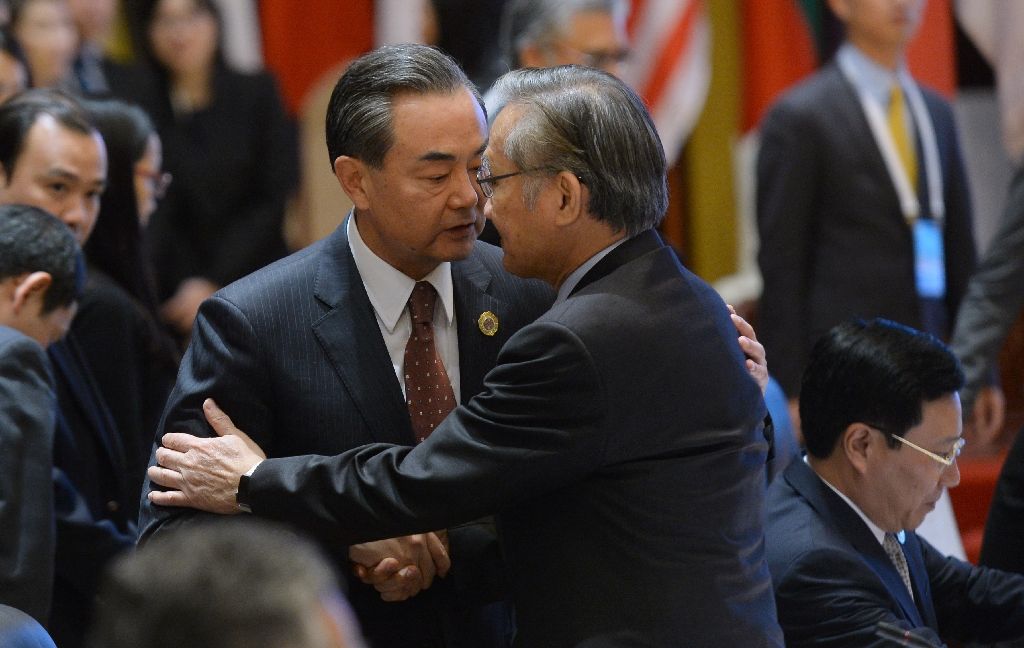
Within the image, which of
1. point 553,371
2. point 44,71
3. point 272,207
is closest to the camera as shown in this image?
point 553,371

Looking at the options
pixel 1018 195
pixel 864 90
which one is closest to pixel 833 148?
pixel 864 90

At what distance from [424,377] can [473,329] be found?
132 mm

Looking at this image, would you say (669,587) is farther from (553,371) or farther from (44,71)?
(44,71)

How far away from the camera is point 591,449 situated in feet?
7.66

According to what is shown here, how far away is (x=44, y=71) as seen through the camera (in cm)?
515

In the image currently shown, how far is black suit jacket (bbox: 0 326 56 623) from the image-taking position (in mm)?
2949

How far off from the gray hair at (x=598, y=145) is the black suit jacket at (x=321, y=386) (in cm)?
39

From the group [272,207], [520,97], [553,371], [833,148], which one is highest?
[520,97]

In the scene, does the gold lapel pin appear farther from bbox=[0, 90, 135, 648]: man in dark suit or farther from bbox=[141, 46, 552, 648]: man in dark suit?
bbox=[0, 90, 135, 648]: man in dark suit

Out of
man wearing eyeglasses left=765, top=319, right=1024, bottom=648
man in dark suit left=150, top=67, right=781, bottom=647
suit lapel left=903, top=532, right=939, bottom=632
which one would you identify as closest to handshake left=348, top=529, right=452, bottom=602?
man in dark suit left=150, top=67, right=781, bottom=647

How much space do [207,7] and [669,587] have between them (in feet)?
11.9

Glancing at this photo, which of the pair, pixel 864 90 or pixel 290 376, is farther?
pixel 864 90

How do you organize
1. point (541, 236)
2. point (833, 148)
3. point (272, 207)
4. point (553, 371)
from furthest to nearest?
1. point (272, 207)
2. point (833, 148)
3. point (541, 236)
4. point (553, 371)

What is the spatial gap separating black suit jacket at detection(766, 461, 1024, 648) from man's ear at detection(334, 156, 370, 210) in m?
1.00
